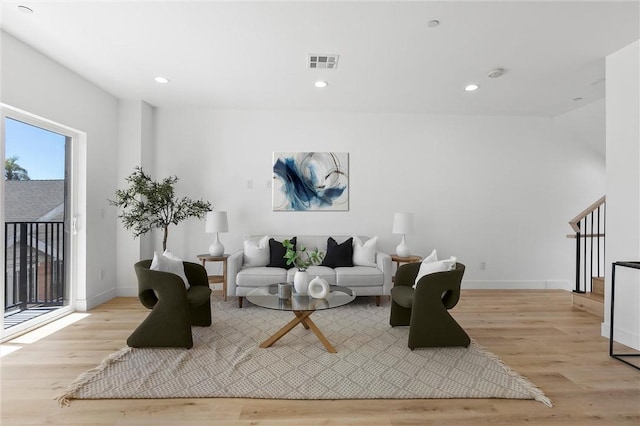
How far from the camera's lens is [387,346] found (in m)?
2.88

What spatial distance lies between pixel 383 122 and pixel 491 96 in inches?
58.9

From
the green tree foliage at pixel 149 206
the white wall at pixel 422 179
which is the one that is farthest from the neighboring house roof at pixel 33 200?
the white wall at pixel 422 179

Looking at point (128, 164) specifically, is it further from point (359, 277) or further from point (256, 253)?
point (359, 277)

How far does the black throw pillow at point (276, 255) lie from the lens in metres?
4.31

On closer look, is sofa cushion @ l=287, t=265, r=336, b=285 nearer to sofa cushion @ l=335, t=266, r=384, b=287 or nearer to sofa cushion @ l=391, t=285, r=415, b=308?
sofa cushion @ l=335, t=266, r=384, b=287

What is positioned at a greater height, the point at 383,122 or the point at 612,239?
the point at 383,122

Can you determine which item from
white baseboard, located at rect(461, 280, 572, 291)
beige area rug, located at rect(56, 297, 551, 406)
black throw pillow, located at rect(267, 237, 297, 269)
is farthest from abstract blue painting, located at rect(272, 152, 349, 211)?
white baseboard, located at rect(461, 280, 572, 291)

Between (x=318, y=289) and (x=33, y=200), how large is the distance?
3118 millimetres

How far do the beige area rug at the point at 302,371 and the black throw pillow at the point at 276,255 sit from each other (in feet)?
3.93

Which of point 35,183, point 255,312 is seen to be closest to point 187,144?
point 35,183

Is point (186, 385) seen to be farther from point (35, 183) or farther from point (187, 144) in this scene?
point (187, 144)

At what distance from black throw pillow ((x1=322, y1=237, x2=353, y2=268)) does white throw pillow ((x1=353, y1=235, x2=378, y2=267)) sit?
70 millimetres

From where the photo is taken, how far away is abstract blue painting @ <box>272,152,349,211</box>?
489 cm

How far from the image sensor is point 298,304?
2.70 metres
